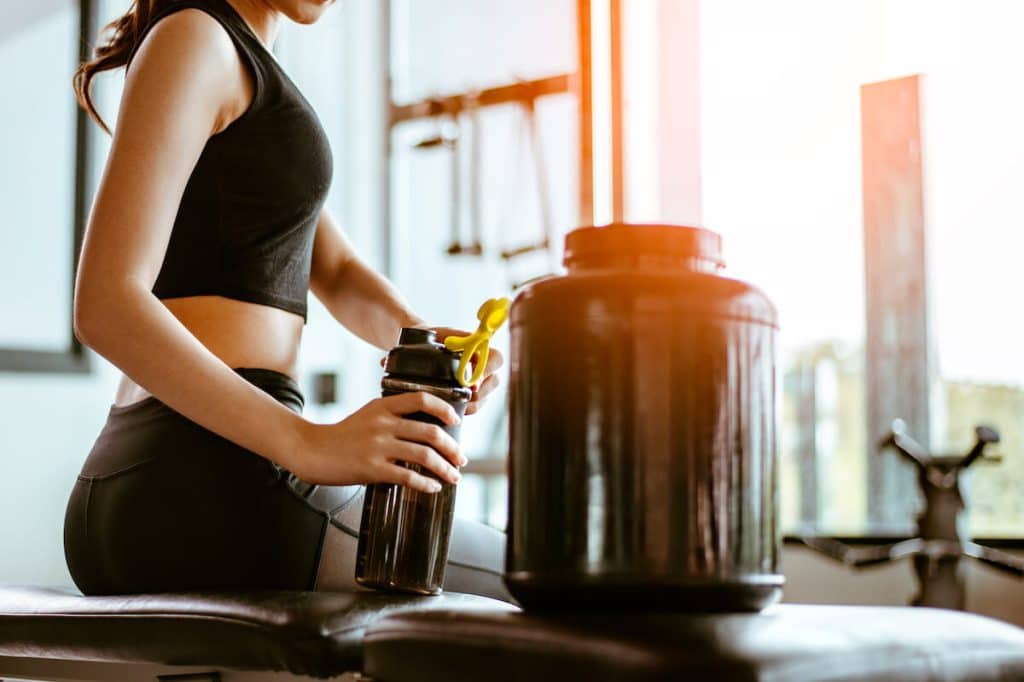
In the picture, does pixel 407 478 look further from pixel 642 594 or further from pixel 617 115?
pixel 617 115

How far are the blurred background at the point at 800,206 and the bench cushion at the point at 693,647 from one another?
1.59 m

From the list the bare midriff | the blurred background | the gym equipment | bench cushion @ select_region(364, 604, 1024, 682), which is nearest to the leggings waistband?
the bare midriff

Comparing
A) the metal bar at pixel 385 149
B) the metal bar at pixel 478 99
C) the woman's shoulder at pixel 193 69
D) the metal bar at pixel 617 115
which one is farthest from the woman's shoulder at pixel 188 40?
the metal bar at pixel 385 149

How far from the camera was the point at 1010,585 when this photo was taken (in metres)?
2.03

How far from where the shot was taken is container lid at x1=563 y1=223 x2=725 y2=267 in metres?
0.59

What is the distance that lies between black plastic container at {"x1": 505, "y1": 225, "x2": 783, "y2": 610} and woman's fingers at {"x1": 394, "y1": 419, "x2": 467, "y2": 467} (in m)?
0.19

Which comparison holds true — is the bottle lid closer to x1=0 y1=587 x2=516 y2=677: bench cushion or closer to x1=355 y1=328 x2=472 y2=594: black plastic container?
x1=355 y1=328 x2=472 y2=594: black plastic container

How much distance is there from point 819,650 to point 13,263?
87.3 inches

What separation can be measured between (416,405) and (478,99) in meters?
2.39

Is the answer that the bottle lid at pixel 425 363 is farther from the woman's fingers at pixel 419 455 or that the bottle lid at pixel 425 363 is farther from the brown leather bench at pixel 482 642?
the brown leather bench at pixel 482 642

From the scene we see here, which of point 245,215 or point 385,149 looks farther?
point 385,149

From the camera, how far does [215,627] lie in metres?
0.77

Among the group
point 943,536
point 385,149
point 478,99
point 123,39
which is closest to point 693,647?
point 123,39

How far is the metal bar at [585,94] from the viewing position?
106 inches
